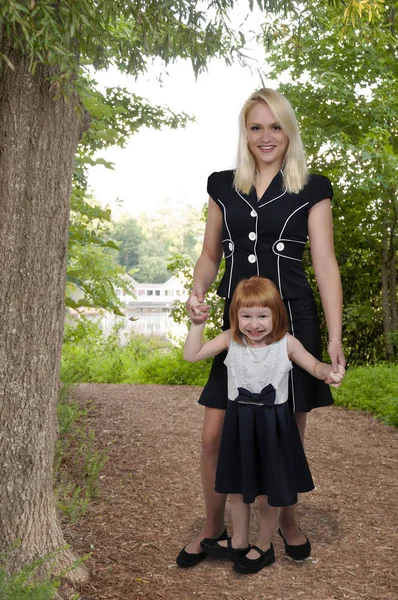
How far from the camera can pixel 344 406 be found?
24.9ft

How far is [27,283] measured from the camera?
10.3 feet

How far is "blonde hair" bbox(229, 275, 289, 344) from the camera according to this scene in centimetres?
288

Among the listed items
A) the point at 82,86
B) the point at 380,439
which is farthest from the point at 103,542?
the point at 380,439

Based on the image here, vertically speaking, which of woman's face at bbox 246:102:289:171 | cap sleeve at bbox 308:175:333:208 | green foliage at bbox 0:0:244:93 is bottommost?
cap sleeve at bbox 308:175:333:208

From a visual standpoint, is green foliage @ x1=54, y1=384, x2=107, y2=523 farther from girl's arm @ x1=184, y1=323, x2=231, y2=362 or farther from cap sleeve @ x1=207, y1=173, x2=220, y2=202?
cap sleeve @ x1=207, y1=173, x2=220, y2=202

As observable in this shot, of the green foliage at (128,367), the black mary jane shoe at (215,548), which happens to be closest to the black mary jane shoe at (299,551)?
the black mary jane shoe at (215,548)

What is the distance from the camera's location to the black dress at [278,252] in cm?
295

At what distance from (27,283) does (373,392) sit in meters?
5.29

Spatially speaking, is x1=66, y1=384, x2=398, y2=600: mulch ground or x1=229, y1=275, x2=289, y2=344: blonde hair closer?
x1=229, y1=275, x2=289, y2=344: blonde hair

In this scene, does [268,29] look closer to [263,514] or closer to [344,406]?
[263,514]

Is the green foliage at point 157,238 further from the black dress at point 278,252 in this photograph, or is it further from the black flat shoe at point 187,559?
the black dress at point 278,252

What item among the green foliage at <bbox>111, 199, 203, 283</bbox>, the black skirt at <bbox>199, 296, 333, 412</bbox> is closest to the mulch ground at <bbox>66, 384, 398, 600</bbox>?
the black skirt at <bbox>199, 296, 333, 412</bbox>

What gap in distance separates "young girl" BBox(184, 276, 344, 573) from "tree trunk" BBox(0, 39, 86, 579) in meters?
0.70

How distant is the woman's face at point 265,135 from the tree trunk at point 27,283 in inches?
31.4
